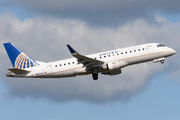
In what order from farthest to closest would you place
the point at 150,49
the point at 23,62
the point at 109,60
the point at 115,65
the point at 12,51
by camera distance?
the point at 12,51 → the point at 23,62 → the point at 150,49 → the point at 109,60 → the point at 115,65

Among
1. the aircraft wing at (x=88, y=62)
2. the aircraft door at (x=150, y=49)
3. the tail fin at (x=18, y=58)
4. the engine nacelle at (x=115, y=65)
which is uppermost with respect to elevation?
the tail fin at (x=18, y=58)

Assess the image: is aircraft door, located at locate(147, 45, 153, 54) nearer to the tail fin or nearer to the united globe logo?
the united globe logo

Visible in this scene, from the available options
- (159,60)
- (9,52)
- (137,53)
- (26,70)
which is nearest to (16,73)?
(26,70)

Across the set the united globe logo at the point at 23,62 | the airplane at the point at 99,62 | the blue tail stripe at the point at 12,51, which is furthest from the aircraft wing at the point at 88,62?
the blue tail stripe at the point at 12,51

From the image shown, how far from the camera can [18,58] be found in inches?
2394

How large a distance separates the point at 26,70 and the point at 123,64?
18820 millimetres

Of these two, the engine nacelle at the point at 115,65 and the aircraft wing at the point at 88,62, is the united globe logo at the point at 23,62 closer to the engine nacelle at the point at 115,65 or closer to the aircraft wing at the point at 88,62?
the aircraft wing at the point at 88,62

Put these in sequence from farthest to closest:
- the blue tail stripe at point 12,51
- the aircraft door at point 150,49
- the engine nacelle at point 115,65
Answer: the blue tail stripe at point 12,51 → the aircraft door at point 150,49 → the engine nacelle at point 115,65

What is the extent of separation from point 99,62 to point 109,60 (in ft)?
6.60

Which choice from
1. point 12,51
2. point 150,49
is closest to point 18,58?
point 12,51

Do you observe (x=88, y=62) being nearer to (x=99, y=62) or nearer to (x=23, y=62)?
(x=99, y=62)

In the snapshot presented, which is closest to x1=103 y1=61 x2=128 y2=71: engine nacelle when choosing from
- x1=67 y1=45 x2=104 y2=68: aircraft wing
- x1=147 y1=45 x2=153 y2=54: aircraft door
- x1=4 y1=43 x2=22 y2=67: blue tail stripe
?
x1=67 y1=45 x2=104 y2=68: aircraft wing

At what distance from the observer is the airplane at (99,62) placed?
181ft

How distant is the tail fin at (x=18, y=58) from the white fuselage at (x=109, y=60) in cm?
248
